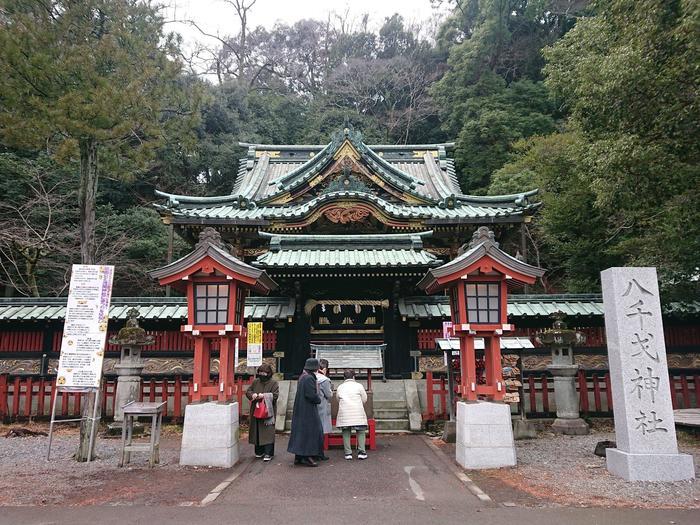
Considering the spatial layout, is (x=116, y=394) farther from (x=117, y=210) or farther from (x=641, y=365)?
(x=117, y=210)

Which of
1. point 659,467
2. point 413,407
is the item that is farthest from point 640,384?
point 413,407

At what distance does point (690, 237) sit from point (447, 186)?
27.9 ft

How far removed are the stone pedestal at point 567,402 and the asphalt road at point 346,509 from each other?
4981mm

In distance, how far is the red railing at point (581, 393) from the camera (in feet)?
39.0

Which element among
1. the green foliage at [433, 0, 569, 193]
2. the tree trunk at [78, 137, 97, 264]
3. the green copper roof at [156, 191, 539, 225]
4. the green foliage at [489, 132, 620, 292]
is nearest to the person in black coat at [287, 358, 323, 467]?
the tree trunk at [78, 137, 97, 264]

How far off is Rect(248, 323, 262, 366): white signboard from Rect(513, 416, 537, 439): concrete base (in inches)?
261

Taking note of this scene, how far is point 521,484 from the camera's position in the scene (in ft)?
22.5

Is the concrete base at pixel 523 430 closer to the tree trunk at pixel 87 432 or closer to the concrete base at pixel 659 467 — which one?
the concrete base at pixel 659 467

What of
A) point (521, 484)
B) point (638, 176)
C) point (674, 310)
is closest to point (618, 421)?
point (521, 484)

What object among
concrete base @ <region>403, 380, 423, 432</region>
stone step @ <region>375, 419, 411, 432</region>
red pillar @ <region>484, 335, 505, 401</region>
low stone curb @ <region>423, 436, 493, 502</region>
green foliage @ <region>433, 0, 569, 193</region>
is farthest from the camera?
green foliage @ <region>433, 0, 569, 193</region>

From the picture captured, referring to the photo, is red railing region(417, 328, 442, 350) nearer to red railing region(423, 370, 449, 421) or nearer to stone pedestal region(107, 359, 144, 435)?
red railing region(423, 370, 449, 421)

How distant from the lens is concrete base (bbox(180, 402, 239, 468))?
8031mm

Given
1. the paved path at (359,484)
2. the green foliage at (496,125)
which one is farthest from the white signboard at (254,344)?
the green foliage at (496,125)

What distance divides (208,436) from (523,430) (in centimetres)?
690
